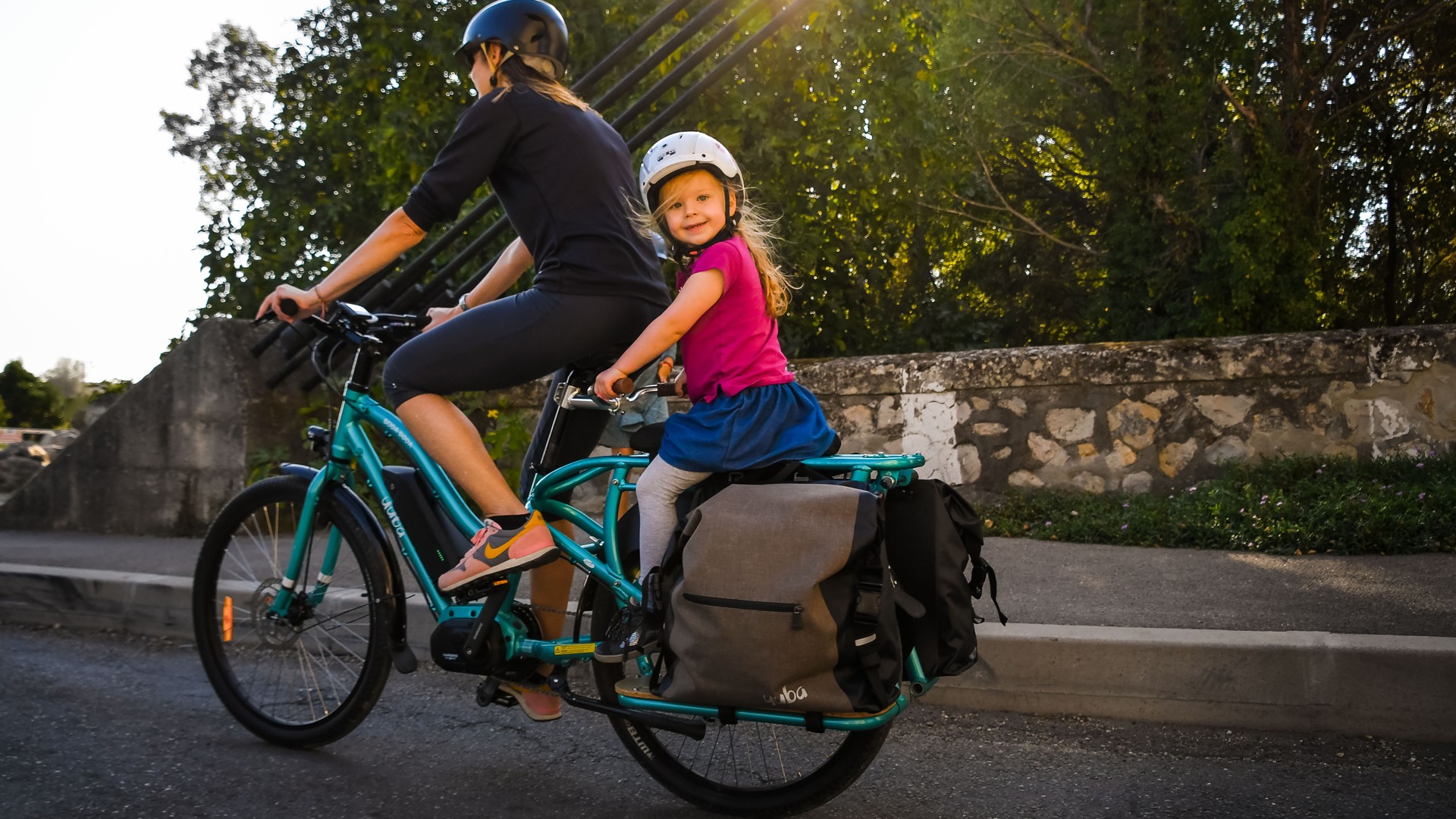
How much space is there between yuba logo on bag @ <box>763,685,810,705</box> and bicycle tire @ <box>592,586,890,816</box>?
330 mm

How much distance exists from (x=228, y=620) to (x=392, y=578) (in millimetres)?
711

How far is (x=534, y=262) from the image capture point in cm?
317

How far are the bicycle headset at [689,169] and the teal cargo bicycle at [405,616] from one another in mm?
439

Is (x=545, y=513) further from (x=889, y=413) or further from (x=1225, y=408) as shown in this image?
(x=1225, y=408)

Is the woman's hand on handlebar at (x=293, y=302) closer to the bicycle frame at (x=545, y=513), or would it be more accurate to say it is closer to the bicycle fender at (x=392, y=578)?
the bicycle frame at (x=545, y=513)

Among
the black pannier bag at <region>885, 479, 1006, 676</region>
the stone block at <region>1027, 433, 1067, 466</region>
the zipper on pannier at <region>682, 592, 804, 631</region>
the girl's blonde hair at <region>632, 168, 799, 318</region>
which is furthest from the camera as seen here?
the stone block at <region>1027, 433, 1067, 466</region>

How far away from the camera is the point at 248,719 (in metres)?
3.44

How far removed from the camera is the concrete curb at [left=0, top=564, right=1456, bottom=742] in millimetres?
3229

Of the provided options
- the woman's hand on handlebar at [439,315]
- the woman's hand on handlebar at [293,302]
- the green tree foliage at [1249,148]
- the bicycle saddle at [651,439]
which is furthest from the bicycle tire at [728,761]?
the green tree foliage at [1249,148]

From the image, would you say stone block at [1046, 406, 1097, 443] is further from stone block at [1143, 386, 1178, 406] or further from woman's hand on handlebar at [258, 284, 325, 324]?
woman's hand on handlebar at [258, 284, 325, 324]

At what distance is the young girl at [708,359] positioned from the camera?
8.67ft

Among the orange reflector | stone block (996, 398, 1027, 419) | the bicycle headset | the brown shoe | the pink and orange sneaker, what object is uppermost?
the bicycle headset

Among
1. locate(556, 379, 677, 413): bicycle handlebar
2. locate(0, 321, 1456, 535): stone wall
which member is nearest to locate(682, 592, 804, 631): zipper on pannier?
locate(556, 379, 677, 413): bicycle handlebar

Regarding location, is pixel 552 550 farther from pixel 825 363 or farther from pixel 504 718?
pixel 825 363
